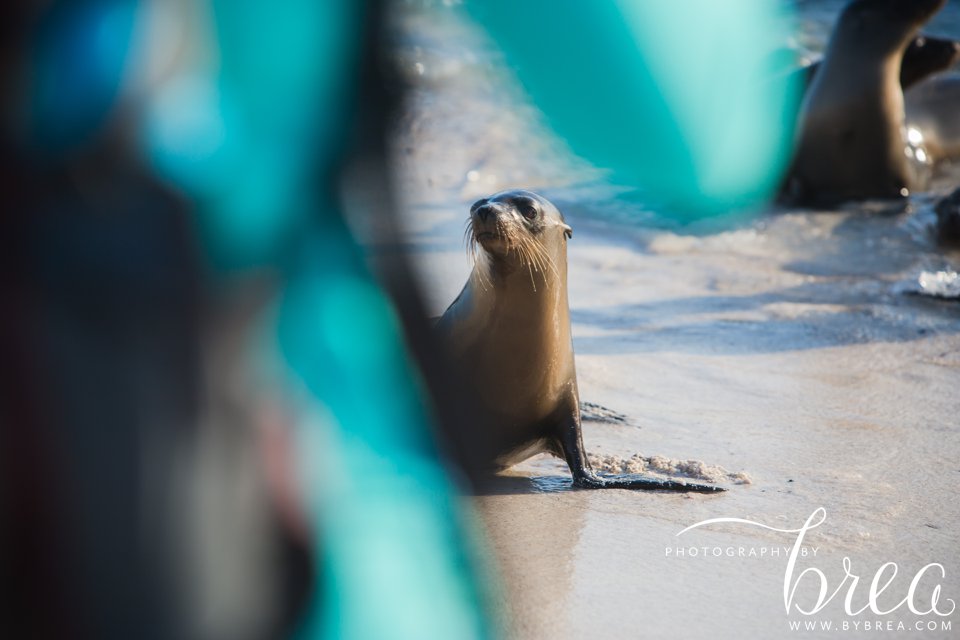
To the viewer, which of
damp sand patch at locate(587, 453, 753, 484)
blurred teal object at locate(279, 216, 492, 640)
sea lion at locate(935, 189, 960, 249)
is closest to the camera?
blurred teal object at locate(279, 216, 492, 640)

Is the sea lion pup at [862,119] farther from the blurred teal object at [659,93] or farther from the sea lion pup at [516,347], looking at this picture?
the sea lion pup at [516,347]

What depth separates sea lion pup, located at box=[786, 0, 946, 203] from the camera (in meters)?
7.88

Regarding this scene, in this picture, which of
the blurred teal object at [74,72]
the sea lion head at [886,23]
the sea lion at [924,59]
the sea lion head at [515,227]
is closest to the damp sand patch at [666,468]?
the sea lion head at [515,227]

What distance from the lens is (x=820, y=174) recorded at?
7930 mm

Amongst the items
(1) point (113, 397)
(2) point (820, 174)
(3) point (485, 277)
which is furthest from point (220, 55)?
(2) point (820, 174)

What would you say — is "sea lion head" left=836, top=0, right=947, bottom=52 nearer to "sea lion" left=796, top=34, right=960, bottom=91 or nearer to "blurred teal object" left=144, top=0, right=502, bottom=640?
"sea lion" left=796, top=34, right=960, bottom=91

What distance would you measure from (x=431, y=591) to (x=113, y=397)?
0.48 m

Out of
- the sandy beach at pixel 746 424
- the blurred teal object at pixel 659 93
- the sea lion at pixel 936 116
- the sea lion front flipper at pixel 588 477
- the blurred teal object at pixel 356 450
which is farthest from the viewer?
the blurred teal object at pixel 659 93

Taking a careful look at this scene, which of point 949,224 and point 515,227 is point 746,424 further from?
point 949,224

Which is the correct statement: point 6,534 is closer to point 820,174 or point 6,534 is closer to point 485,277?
point 485,277

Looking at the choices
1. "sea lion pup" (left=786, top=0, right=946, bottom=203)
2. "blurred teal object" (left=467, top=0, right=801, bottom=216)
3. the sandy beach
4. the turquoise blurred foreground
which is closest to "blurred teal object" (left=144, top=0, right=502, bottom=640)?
the turquoise blurred foreground

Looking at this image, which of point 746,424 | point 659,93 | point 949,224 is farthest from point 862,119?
point 746,424

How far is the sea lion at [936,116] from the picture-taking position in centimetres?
880

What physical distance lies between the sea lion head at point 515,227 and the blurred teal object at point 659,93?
216 inches
